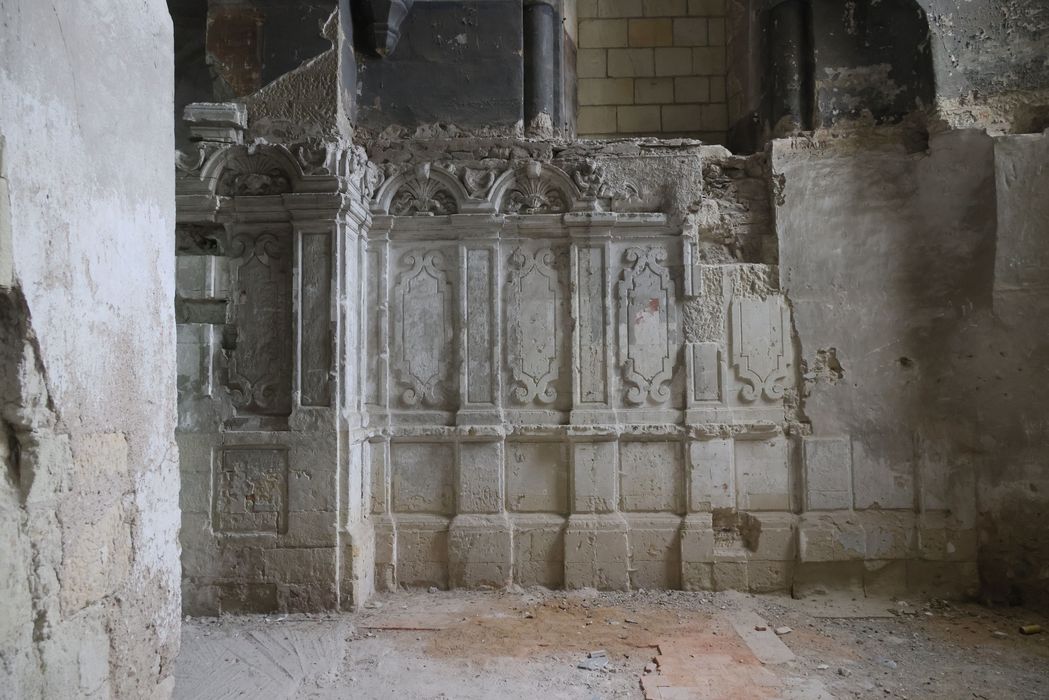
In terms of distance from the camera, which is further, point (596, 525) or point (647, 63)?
point (647, 63)

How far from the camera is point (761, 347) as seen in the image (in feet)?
17.4

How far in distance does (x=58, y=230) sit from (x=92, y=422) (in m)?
0.52

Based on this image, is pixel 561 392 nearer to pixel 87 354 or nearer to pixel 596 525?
pixel 596 525

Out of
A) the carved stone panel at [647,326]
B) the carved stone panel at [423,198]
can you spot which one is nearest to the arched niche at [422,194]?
the carved stone panel at [423,198]

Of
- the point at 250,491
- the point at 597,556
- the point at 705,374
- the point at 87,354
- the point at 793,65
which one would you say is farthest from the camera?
the point at 793,65

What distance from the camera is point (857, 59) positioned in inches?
216

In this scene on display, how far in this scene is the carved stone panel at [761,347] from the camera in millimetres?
5277

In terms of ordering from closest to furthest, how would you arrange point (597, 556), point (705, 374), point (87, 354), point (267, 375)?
1. point (87, 354)
2. point (267, 375)
3. point (597, 556)
4. point (705, 374)

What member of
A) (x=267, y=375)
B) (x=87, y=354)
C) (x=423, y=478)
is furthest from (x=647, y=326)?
(x=87, y=354)

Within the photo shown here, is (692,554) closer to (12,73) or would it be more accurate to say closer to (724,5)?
(12,73)

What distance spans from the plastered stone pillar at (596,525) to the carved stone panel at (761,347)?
3.60 ft

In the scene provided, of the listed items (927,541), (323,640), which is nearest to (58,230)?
(323,640)

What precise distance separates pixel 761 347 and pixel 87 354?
176 inches

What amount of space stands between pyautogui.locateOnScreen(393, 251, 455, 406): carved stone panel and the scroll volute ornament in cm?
160
